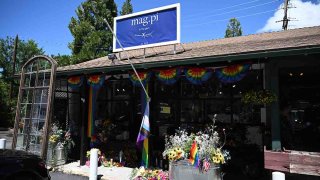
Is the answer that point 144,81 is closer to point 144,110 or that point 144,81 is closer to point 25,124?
point 144,110

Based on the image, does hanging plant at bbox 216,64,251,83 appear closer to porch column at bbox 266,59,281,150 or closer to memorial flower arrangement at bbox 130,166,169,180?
porch column at bbox 266,59,281,150

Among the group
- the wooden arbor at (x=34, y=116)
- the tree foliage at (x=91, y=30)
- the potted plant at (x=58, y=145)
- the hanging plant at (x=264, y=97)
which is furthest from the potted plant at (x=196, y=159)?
the tree foliage at (x=91, y=30)

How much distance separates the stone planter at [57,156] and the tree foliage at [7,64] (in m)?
19.2

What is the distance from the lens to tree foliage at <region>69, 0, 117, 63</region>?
25.4 metres

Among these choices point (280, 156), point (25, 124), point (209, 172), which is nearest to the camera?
point (280, 156)

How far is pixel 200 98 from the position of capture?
31.6 feet

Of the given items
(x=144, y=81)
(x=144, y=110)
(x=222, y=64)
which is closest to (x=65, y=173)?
(x=144, y=110)

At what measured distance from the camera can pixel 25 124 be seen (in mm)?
10078

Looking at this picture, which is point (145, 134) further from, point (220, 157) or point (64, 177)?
point (64, 177)

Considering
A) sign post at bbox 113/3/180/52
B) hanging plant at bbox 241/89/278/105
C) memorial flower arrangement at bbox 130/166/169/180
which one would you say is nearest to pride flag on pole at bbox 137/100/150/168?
memorial flower arrangement at bbox 130/166/169/180

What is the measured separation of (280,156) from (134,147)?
5383 mm

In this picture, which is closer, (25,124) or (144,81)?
(144,81)

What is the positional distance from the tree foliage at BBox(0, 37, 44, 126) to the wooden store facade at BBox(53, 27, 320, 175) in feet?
61.4

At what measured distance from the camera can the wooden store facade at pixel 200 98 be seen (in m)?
7.41
